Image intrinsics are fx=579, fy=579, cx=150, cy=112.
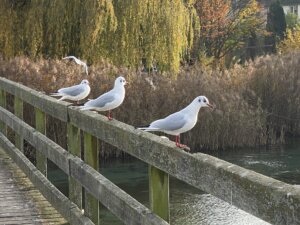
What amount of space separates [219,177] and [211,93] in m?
14.8

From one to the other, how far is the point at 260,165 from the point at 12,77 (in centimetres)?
682

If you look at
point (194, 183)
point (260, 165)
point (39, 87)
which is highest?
point (194, 183)

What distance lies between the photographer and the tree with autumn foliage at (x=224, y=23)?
37938 millimetres

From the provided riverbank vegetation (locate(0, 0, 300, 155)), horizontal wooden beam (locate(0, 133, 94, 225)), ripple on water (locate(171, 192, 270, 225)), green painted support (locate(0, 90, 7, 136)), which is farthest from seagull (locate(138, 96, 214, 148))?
riverbank vegetation (locate(0, 0, 300, 155))

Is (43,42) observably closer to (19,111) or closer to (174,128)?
(19,111)

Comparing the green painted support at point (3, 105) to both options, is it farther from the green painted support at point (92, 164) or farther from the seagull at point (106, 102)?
the green painted support at point (92, 164)

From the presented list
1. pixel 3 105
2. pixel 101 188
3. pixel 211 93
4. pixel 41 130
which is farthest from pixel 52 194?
pixel 211 93

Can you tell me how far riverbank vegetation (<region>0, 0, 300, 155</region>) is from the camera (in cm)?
1577

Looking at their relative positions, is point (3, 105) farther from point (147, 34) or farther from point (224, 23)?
point (224, 23)

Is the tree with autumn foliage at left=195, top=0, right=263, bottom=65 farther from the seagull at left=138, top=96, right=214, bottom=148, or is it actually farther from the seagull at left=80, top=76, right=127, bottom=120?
the seagull at left=138, top=96, right=214, bottom=148

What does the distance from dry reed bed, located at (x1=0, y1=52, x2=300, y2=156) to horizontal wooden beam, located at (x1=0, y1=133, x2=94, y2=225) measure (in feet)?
25.9

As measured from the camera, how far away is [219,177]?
7.63 ft

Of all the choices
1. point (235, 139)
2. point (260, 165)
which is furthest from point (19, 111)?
point (235, 139)

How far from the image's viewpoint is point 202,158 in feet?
8.25
